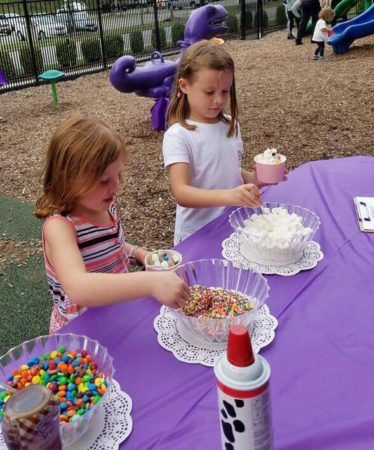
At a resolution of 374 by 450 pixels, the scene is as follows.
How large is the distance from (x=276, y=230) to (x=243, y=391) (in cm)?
102

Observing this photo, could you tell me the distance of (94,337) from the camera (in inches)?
51.6

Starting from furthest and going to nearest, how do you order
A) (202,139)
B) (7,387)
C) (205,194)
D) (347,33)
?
(347,33) → (202,139) → (205,194) → (7,387)

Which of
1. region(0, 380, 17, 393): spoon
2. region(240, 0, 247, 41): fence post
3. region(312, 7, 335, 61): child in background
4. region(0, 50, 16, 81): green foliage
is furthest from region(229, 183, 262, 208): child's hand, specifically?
region(240, 0, 247, 41): fence post

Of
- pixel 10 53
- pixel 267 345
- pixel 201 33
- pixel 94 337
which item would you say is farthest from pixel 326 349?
pixel 10 53

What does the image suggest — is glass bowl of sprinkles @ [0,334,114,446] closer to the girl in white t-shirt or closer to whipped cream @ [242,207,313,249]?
whipped cream @ [242,207,313,249]

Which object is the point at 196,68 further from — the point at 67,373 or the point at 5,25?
the point at 5,25

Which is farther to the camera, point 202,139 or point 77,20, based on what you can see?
point 77,20

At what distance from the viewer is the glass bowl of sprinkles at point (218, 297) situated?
1217 mm

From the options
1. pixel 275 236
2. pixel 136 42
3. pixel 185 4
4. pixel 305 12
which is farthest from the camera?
pixel 185 4

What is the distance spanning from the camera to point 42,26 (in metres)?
11.4

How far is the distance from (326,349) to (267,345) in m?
0.15

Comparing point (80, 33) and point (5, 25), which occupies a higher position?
point (5, 25)

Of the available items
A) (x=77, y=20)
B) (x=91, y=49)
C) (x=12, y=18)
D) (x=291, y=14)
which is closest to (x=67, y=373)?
(x=12, y=18)

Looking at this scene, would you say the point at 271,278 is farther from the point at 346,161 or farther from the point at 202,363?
the point at 346,161
